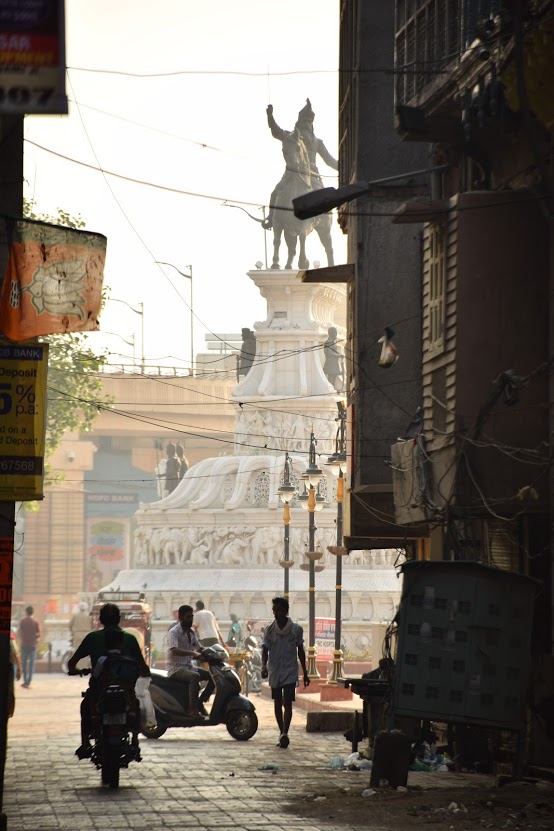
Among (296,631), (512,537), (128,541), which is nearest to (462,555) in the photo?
(512,537)

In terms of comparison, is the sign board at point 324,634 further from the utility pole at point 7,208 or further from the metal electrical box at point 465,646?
the utility pole at point 7,208

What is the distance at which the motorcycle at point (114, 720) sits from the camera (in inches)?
475

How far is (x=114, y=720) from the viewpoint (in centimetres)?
1212

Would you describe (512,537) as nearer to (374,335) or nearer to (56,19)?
(374,335)

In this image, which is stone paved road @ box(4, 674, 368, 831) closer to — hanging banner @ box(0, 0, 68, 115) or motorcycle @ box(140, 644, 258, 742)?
motorcycle @ box(140, 644, 258, 742)

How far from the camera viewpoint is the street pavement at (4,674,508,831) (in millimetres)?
10133

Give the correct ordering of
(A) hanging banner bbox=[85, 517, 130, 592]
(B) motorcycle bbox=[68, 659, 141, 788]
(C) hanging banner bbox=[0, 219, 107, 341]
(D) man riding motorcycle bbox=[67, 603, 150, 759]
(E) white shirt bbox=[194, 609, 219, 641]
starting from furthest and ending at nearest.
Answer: (A) hanging banner bbox=[85, 517, 130, 592]
(E) white shirt bbox=[194, 609, 219, 641]
(D) man riding motorcycle bbox=[67, 603, 150, 759]
(B) motorcycle bbox=[68, 659, 141, 788]
(C) hanging banner bbox=[0, 219, 107, 341]

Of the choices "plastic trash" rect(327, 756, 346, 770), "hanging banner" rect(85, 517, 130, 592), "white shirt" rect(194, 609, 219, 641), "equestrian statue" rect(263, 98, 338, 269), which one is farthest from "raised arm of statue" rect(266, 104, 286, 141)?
"hanging banner" rect(85, 517, 130, 592)

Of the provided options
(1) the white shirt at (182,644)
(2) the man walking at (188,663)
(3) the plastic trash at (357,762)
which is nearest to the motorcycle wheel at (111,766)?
(3) the plastic trash at (357,762)

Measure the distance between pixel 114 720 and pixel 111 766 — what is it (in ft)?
1.10

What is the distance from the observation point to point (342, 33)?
2311cm

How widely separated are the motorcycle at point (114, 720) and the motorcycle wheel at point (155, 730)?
223 inches

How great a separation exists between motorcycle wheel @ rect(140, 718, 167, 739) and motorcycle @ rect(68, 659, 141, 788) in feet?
18.6

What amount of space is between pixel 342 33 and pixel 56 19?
17103 millimetres
